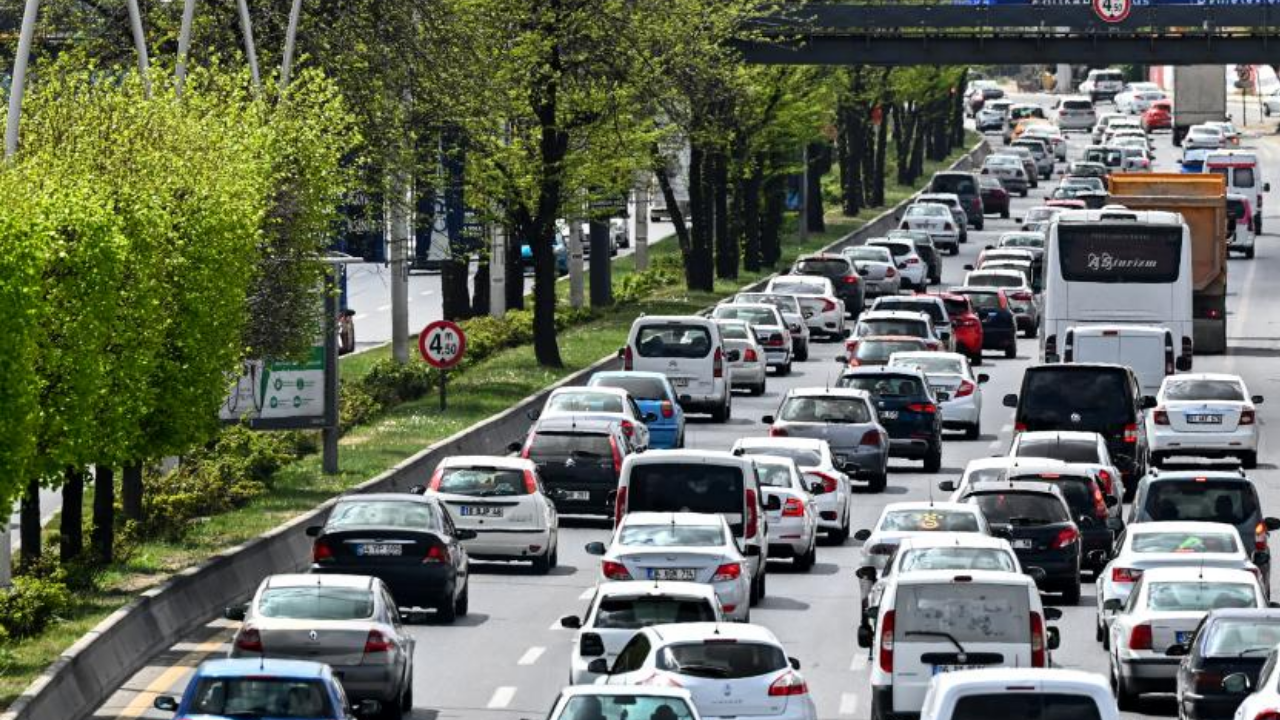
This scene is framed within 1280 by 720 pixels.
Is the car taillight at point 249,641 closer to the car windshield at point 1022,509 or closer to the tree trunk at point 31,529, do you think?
the tree trunk at point 31,529

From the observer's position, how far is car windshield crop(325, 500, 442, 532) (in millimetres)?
33000

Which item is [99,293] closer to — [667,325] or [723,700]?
[723,700]

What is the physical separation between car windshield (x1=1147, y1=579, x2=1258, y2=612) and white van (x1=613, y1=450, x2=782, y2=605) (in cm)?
770

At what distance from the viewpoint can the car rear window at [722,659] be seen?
78.2 feet

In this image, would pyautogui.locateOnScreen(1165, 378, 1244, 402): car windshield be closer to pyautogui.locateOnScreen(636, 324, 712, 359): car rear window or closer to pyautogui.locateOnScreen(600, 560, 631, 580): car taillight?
pyautogui.locateOnScreen(636, 324, 712, 359): car rear window

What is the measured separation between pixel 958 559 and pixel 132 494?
42.5 ft

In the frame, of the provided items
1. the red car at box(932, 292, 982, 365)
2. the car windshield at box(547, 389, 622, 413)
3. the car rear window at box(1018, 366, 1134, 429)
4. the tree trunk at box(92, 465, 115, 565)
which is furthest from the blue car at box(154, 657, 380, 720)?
the red car at box(932, 292, 982, 365)

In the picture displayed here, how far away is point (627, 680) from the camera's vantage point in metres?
23.4

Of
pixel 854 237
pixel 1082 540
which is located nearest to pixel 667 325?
pixel 1082 540

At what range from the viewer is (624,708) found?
69.4 feet

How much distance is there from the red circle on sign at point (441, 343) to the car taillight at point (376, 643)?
971 inches

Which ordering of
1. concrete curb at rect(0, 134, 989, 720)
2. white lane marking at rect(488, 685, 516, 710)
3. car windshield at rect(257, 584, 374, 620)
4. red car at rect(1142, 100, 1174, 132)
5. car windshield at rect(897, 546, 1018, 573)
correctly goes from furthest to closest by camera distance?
red car at rect(1142, 100, 1174, 132) < car windshield at rect(897, 546, 1018, 573) < white lane marking at rect(488, 685, 516, 710) < concrete curb at rect(0, 134, 989, 720) < car windshield at rect(257, 584, 374, 620)

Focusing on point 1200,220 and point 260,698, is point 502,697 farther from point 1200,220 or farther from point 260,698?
point 1200,220

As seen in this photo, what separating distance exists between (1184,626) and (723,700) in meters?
5.31
